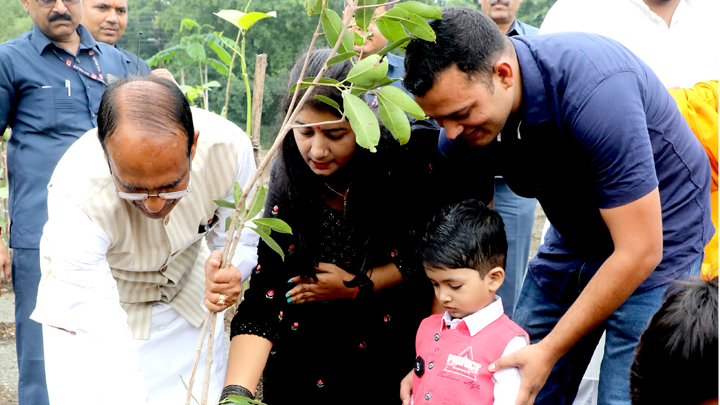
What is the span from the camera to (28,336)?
2943 millimetres

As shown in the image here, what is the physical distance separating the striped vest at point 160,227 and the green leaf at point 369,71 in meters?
0.74

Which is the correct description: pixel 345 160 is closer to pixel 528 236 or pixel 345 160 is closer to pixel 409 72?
pixel 409 72

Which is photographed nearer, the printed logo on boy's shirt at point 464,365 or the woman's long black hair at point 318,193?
the printed logo on boy's shirt at point 464,365

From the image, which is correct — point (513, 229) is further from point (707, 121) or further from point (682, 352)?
point (682, 352)

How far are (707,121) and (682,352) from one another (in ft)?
3.72

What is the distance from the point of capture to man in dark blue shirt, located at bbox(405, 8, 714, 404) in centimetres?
153

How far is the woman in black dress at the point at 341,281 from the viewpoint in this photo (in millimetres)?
2041

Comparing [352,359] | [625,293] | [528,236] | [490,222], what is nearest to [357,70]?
[490,222]

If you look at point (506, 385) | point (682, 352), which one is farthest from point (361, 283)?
point (682, 352)

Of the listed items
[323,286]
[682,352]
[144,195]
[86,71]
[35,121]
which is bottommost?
[35,121]

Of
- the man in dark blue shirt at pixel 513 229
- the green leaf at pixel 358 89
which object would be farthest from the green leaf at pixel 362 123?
the man in dark blue shirt at pixel 513 229

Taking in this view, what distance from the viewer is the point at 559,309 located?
6.65 ft

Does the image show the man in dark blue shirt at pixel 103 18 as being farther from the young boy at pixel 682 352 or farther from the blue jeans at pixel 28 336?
the young boy at pixel 682 352

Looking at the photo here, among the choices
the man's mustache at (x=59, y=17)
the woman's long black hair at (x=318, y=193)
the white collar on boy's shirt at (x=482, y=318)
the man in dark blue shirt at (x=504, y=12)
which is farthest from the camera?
the man in dark blue shirt at (x=504, y=12)
